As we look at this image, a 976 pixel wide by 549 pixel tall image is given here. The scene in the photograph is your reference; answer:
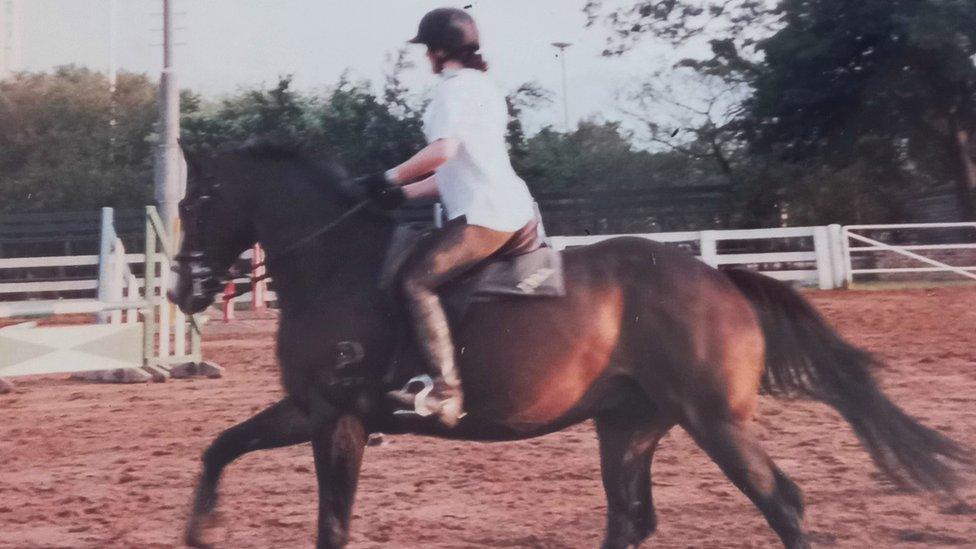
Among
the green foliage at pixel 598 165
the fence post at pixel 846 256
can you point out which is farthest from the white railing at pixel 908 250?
the green foliage at pixel 598 165

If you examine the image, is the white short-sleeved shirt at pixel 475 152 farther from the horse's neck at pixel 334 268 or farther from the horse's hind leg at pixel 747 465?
the horse's hind leg at pixel 747 465

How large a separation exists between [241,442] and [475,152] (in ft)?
5.14

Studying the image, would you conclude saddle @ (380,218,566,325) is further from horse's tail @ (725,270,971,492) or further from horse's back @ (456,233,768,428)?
horse's tail @ (725,270,971,492)

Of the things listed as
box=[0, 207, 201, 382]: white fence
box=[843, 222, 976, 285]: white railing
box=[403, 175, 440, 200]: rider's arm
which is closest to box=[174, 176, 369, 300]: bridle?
box=[403, 175, 440, 200]: rider's arm

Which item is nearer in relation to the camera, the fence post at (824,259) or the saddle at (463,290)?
the saddle at (463,290)

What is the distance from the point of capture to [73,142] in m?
34.9

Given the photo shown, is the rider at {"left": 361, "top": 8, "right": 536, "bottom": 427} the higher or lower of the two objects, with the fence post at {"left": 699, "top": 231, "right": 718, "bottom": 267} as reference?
lower

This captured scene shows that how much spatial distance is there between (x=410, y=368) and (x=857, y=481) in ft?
10.4

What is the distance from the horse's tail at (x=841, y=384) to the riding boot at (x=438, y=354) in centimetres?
131

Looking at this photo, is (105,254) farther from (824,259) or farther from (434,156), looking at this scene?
(824,259)

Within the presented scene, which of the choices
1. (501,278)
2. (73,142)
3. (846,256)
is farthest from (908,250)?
(73,142)

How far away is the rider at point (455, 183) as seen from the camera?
158 inches

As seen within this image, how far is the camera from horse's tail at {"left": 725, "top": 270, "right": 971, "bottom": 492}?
4.36 metres

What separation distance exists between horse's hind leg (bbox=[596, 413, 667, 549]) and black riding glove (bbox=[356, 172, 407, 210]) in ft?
4.31
